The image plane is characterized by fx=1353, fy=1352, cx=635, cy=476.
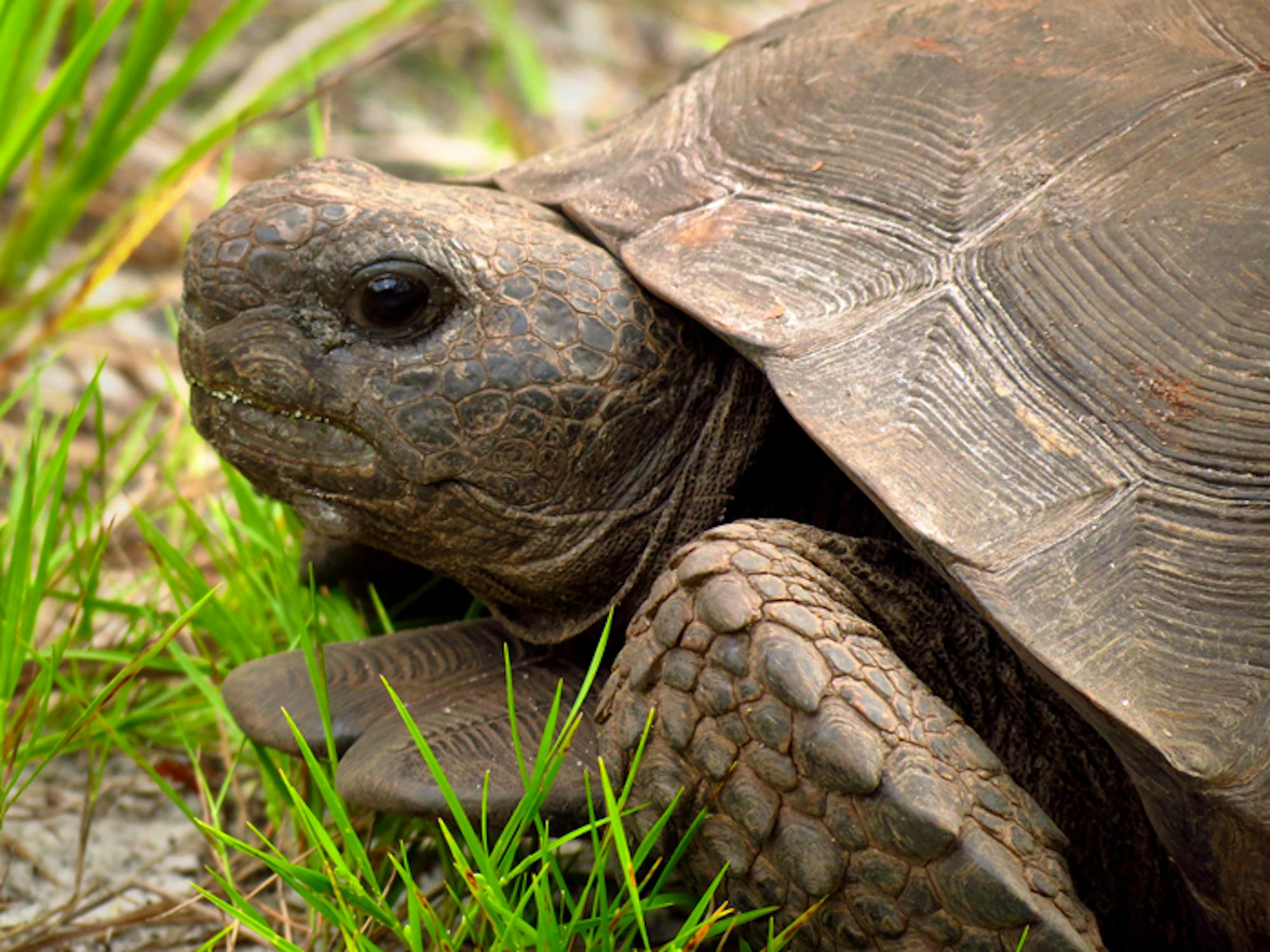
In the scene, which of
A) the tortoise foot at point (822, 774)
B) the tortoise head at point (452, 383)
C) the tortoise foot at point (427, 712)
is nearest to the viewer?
the tortoise foot at point (822, 774)

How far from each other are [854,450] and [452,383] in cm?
61

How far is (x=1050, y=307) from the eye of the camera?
1.85m

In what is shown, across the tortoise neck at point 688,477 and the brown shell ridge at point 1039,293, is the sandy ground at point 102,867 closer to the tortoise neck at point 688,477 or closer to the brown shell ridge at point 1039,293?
the tortoise neck at point 688,477

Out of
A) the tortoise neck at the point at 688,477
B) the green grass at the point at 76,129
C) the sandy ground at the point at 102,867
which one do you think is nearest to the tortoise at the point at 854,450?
the tortoise neck at the point at 688,477

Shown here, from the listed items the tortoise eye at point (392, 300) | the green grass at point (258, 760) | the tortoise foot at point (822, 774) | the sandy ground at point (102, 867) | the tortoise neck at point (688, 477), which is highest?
the tortoise eye at point (392, 300)

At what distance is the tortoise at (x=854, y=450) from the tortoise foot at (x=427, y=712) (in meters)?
0.01

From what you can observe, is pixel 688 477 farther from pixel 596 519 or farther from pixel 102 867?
pixel 102 867

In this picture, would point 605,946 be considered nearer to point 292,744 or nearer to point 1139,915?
point 292,744

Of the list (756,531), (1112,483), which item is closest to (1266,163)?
(1112,483)

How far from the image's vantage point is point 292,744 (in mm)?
2102

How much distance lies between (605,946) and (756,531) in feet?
1.87

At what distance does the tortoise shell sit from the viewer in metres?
1.63

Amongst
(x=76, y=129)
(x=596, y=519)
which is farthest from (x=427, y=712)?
(x=76, y=129)

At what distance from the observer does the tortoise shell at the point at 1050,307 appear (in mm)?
1627
